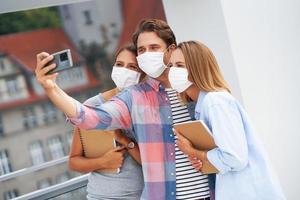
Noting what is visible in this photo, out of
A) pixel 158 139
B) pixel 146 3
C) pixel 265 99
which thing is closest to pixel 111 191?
pixel 158 139

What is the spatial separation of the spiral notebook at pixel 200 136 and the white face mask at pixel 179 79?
0.13m

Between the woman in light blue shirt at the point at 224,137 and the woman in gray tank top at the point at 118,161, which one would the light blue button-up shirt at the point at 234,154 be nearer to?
the woman in light blue shirt at the point at 224,137

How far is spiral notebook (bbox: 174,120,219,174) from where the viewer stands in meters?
1.29

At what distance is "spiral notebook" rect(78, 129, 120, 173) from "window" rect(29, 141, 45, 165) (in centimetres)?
2434

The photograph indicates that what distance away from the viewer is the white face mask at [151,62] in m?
1.45

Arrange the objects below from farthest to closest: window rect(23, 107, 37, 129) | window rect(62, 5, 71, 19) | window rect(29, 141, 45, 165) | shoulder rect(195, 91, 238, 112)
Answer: window rect(29, 141, 45, 165), window rect(23, 107, 37, 129), window rect(62, 5, 71, 19), shoulder rect(195, 91, 238, 112)

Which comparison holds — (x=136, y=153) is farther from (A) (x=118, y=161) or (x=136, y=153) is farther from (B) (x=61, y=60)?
(B) (x=61, y=60)

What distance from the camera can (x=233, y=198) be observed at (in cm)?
133

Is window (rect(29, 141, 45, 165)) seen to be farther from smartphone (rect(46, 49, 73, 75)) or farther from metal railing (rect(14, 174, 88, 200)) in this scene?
smartphone (rect(46, 49, 73, 75))

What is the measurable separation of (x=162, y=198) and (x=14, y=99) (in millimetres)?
24038

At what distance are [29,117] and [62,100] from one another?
23.9 m

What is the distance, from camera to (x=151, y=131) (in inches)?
55.8

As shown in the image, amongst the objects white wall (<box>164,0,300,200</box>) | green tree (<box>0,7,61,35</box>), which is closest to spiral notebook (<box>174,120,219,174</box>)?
white wall (<box>164,0,300,200</box>)

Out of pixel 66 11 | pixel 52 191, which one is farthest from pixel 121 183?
pixel 66 11
